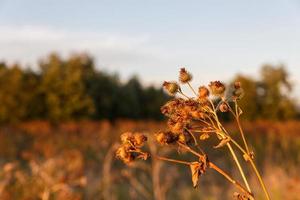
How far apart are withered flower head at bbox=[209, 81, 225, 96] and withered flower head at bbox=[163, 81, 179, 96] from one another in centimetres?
6

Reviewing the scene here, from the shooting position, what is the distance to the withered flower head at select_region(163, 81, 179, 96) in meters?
1.04

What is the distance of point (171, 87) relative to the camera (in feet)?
3.44

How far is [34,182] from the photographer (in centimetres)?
489

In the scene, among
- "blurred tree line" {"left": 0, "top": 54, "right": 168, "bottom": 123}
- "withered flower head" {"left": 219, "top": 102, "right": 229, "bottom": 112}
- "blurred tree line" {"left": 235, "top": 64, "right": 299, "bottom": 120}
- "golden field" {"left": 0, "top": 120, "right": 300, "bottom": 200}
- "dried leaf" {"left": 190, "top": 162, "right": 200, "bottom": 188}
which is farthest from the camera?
"blurred tree line" {"left": 235, "top": 64, "right": 299, "bottom": 120}

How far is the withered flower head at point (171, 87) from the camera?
40.9 inches

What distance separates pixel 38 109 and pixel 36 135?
969 cm

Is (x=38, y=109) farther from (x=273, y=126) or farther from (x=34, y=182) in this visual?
(x=34, y=182)

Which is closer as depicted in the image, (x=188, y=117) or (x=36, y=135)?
(x=188, y=117)

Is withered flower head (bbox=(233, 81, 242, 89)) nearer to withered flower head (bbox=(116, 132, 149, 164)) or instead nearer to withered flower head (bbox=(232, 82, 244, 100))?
withered flower head (bbox=(232, 82, 244, 100))

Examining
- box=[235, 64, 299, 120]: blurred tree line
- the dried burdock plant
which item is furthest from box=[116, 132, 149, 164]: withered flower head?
box=[235, 64, 299, 120]: blurred tree line

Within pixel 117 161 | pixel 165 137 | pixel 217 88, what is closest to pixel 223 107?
pixel 217 88

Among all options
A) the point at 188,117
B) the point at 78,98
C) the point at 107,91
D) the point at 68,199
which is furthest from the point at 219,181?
the point at 107,91

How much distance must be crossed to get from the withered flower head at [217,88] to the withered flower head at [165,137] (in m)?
0.11

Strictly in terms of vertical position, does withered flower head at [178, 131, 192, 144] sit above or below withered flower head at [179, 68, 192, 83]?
below
